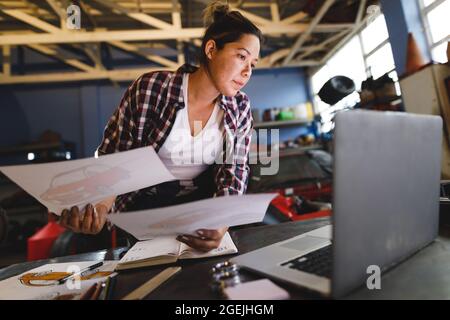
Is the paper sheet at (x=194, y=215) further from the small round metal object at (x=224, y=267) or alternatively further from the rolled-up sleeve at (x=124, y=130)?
the rolled-up sleeve at (x=124, y=130)

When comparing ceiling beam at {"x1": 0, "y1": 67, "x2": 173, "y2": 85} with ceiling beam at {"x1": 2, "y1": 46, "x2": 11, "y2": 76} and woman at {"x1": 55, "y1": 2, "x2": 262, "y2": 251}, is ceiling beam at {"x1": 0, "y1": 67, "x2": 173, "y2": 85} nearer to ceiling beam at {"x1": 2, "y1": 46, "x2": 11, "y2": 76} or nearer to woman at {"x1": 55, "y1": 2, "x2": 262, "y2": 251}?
ceiling beam at {"x1": 2, "y1": 46, "x2": 11, "y2": 76}

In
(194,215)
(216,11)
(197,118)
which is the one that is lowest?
(194,215)

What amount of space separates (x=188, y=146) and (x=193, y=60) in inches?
179

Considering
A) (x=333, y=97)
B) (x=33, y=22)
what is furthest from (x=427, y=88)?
(x=33, y=22)

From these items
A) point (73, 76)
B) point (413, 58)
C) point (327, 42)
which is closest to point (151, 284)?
point (413, 58)

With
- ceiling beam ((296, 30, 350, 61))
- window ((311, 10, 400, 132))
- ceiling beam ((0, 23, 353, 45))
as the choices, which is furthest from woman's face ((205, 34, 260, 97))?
ceiling beam ((296, 30, 350, 61))

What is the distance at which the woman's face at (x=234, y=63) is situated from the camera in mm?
892

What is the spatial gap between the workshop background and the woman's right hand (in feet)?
3.28

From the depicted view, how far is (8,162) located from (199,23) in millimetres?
3965

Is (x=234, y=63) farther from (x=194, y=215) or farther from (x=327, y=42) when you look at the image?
(x=327, y=42)

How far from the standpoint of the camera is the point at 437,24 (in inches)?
108

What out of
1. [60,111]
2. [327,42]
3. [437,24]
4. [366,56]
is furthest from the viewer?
[60,111]

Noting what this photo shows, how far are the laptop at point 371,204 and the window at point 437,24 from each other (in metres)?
2.93
